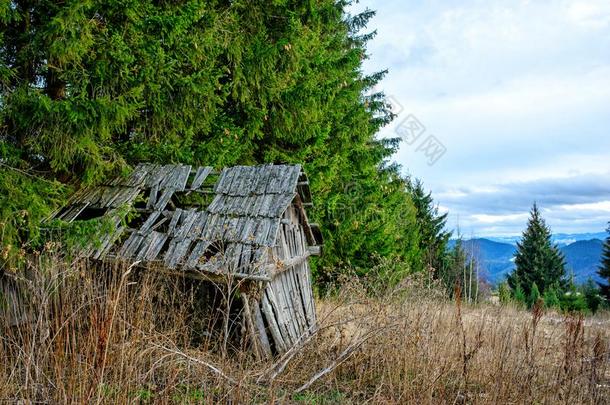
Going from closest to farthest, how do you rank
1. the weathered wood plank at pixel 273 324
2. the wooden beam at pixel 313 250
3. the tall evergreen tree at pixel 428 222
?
the weathered wood plank at pixel 273 324 < the wooden beam at pixel 313 250 < the tall evergreen tree at pixel 428 222

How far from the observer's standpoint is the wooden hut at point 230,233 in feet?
18.0

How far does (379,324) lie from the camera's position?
4965mm

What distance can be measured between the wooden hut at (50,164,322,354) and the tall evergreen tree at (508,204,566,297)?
29.3 meters

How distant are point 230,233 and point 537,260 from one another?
3234 cm

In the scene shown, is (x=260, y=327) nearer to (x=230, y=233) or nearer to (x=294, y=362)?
(x=294, y=362)

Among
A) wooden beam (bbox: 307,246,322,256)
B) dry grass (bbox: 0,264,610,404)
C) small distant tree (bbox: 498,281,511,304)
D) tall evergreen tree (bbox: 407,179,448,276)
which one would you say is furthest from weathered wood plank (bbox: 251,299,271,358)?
tall evergreen tree (bbox: 407,179,448,276)

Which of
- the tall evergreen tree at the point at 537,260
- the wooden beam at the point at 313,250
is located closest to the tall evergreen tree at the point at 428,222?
the tall evergreen tree at the point at 537,260

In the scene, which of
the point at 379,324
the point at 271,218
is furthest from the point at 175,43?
the point at 379,324

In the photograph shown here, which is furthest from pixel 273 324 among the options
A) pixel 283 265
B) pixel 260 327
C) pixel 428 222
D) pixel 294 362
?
pixel 428 222

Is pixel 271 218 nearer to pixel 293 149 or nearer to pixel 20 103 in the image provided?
pixel 20 103

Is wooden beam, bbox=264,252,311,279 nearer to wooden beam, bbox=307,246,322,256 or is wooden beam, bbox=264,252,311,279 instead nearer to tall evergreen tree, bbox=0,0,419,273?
wooden beam, bbox=307,246,322,256

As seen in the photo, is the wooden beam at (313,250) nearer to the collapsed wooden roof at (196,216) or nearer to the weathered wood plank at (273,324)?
the collapsed wooden roof at (196,216)

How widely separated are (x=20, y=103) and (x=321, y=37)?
9802mm

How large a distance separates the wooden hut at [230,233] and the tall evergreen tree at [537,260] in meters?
29.3
